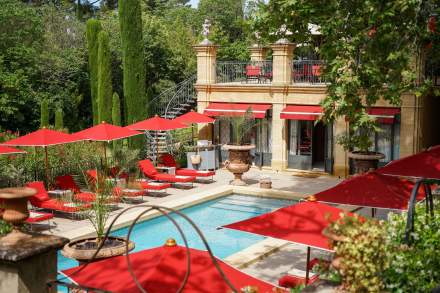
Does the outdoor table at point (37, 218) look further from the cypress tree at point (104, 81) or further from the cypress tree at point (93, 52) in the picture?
the cypress tree at point (93, 52)

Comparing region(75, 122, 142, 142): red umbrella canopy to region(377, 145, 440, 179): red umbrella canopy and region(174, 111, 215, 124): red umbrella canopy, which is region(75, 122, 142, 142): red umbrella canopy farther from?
region(377, 145, 440, 179): red umbrella canopy

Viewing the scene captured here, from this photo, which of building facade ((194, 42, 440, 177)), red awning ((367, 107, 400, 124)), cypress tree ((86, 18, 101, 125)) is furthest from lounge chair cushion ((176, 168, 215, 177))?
cypress tree ((86, 18, 101, 125))

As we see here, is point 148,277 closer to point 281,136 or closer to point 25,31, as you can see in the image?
point 281,136

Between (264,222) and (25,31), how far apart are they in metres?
26.8

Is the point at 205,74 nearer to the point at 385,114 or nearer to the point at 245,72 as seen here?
the point at 245,72

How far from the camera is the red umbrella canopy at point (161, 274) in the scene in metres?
6.11

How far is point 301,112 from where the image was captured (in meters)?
22.8

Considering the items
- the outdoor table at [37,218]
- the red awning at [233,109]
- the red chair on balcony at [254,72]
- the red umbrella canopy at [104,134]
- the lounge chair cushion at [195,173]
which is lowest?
the outdoor table at [37,218]

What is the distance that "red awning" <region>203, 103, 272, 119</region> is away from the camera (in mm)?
23881

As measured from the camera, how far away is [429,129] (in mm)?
23391

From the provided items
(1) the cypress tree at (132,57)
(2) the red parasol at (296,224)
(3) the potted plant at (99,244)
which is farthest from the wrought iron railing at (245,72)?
(2) the red parasol at (296,224)

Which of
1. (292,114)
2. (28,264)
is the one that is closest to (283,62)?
(292,114)

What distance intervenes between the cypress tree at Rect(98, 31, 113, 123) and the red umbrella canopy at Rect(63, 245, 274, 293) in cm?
1963

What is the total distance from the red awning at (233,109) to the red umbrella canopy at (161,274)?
1727 centimetres
